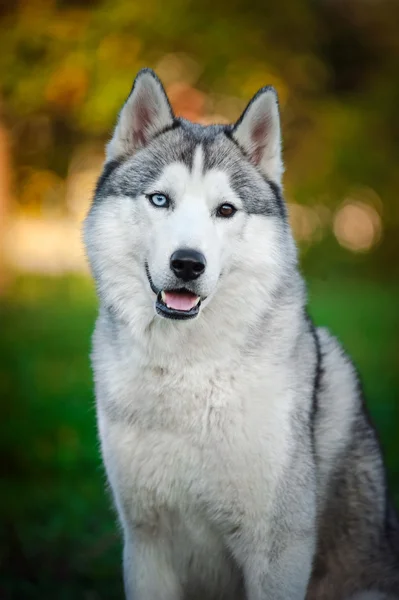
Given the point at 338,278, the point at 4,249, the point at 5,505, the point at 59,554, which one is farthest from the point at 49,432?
the point at 338,278

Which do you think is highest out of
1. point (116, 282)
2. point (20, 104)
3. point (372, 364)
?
point (20, 104)

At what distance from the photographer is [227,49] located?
9992 millimetres

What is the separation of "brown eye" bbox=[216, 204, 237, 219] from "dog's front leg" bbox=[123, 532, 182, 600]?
1.25 m

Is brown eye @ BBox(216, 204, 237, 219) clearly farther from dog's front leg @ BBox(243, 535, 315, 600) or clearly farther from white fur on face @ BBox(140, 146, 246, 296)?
dog's front leg @ BBox(243, 535, 315, 600)

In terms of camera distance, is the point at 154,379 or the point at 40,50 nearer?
the point at 154,379

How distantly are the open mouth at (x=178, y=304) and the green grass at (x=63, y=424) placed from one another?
160cm

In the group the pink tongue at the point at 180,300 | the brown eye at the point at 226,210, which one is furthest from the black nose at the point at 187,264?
the brown eye at the point at 226,210

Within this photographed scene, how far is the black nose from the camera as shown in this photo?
2.74 metres

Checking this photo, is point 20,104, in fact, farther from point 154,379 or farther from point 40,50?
point 154,379

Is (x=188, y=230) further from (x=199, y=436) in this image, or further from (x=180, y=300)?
(x=199, y=436)

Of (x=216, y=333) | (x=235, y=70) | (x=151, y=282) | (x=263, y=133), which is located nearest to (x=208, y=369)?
(x=216, y=333)

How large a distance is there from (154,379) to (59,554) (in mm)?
1586

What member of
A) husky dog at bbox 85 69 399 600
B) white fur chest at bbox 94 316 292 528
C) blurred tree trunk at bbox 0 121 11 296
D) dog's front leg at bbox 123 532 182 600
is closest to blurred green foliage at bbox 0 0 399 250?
blurred tree trunk at bbox 0 121 11 296

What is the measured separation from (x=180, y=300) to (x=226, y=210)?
0.38m
